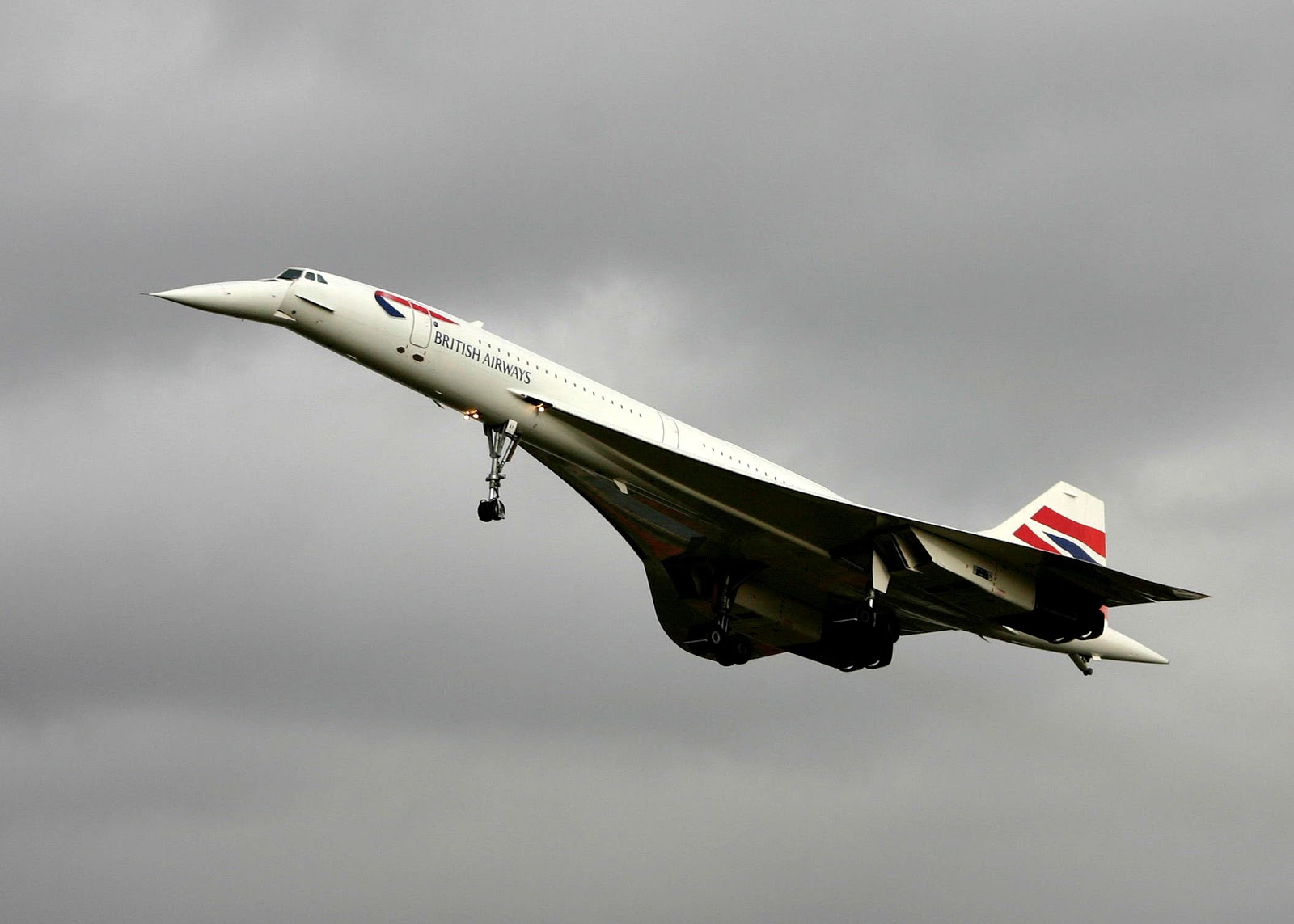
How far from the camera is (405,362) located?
25.5m

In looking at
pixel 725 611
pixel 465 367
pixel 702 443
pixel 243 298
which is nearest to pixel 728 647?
pixel 725 611

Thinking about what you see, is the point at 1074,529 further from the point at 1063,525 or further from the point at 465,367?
the point at 465,367

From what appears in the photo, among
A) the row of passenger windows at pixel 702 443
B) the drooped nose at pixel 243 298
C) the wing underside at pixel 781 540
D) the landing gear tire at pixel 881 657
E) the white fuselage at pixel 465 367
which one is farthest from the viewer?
the landing gear tire at pixel 881 657

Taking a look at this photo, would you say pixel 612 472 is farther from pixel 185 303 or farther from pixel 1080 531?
pixel 1080 531

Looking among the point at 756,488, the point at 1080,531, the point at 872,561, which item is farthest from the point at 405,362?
the point at 1080,531

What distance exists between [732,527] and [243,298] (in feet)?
28.3

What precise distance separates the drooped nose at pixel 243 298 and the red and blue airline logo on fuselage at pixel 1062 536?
13.9 meters

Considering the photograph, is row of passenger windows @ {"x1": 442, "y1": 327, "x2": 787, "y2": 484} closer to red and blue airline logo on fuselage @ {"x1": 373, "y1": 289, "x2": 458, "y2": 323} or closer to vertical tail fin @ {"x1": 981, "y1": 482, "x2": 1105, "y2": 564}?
red and blue airline logo on fuselage @ {"x1": 373, "y1": 289, "x2": 458, "y2": 323}

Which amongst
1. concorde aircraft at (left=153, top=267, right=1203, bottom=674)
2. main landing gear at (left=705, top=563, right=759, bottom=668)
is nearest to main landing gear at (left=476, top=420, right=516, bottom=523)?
concorde aircraft at (left=153, top=267, right=1203, bottom=674)

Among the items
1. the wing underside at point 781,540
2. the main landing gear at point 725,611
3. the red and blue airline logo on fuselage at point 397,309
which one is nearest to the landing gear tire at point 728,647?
the main landing gear at point 725,611

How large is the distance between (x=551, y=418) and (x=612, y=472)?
1384 mm

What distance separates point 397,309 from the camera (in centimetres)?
2561

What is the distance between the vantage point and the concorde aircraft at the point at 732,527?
25.5 m

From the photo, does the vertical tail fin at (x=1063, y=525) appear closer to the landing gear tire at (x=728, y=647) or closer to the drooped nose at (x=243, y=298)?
the landing gear tire at (x=728, y=647)
